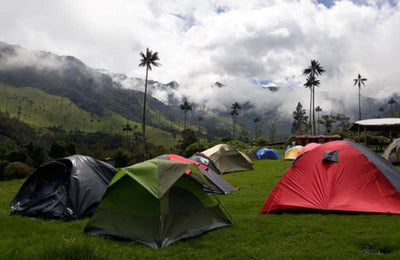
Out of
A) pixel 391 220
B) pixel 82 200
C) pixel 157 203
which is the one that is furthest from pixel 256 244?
pixel 82 200

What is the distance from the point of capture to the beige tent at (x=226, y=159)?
77.5 feet

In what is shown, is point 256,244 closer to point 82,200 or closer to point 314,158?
point 314,158

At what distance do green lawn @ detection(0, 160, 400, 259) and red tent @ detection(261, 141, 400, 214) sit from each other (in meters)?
0.40

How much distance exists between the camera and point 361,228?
7.48 meters

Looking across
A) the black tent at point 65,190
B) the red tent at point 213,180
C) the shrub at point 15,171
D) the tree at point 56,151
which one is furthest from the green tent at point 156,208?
the tree at point 56,151

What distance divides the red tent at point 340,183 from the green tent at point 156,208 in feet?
8.54

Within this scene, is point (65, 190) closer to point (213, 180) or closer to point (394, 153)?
point (213, 180)

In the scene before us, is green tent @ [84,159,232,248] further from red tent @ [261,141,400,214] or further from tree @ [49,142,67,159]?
tree @ [49,142,67,159]

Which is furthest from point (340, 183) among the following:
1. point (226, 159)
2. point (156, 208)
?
point (226, 159)

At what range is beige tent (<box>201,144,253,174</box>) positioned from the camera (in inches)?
930

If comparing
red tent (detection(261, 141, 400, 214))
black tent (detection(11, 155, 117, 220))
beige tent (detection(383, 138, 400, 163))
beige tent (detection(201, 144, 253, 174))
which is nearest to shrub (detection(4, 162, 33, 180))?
beige tent (detection(201, 144, 253, 174))

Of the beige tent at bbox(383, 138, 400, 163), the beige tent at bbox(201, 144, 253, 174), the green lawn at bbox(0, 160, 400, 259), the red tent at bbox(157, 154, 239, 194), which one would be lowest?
the green lawn at bbox(0, 160, 400, 259)

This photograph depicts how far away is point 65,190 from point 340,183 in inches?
352

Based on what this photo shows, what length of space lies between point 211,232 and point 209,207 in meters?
0.73
